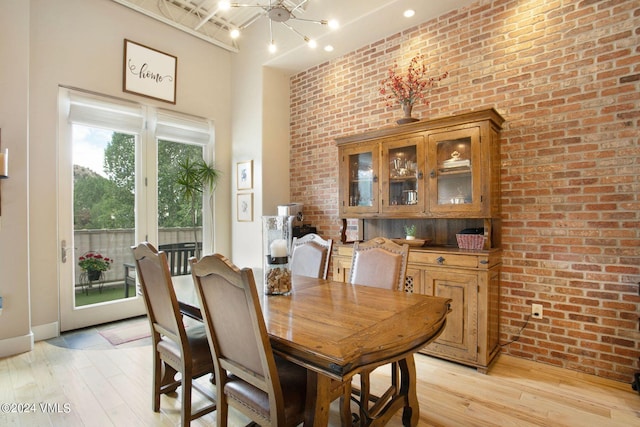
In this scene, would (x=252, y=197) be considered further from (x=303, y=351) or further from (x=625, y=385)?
(x=625, y=385)

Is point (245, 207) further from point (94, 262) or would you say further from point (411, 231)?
point (411, 231)

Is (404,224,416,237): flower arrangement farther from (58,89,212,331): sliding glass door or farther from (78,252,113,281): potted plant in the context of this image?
(78,252,113,281): potted plant

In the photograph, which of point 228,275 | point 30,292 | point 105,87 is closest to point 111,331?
point 30,292

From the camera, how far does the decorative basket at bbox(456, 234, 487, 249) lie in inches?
110

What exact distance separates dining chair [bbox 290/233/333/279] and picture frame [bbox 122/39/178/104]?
2.83 metres

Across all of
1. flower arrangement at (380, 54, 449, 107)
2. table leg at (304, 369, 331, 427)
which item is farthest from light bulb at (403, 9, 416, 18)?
table leg at (304, 369, 331, 427)

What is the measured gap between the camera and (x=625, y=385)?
7.79ft

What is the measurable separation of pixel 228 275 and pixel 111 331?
314 centimetres

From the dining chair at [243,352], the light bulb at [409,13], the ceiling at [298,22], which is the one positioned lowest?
the dining chair at [243,352]

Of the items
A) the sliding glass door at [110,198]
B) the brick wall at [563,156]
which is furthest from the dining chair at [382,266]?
the sliding glass door at [110,198]

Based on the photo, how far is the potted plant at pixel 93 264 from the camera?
3.76 metres

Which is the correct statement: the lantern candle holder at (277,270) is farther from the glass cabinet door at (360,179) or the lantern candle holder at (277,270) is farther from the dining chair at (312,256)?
the glass cabinet door at (360,179)

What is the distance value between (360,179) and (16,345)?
3569mm

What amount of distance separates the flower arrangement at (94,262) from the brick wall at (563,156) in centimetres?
406
